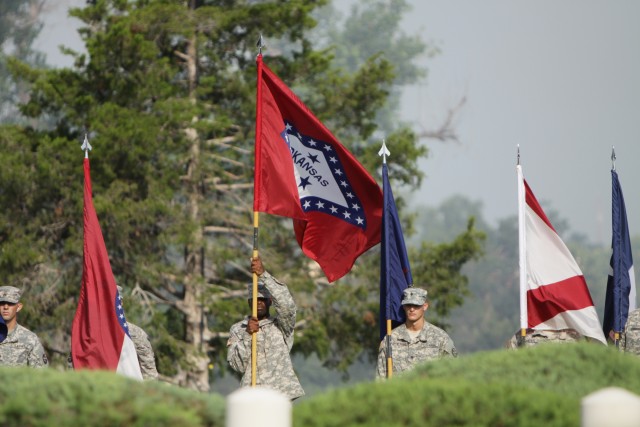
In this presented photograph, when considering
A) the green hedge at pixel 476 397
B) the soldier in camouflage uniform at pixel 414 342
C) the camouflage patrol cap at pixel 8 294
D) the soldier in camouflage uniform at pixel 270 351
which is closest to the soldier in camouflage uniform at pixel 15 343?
the camouflage patrol cap at pixel 8 294

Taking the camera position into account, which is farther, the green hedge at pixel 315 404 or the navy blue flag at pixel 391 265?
the navy blue flag at pixel 391 265

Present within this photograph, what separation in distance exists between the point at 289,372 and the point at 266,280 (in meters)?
0.89

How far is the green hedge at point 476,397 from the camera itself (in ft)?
25.7

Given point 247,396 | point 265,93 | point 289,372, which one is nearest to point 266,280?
point 289,372

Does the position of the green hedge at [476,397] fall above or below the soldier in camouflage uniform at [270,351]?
below

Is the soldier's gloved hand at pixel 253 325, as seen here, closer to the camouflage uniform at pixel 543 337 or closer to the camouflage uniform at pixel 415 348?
the camouflage uniform at pixel 415 348

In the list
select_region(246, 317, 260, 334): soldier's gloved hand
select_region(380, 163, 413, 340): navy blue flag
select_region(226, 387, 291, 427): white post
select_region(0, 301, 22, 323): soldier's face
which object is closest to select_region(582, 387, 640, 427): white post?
select_region(226, 387, 291, 427): white post

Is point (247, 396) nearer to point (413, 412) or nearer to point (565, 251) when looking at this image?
point (413, 412)

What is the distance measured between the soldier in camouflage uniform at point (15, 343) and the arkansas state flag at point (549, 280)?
4.41 meters

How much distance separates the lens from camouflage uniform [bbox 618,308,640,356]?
47.6 ft

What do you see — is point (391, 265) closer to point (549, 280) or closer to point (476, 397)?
point (549, 280)

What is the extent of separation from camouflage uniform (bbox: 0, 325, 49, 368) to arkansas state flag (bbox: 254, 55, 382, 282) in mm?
2506

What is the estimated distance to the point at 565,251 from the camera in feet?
46.4

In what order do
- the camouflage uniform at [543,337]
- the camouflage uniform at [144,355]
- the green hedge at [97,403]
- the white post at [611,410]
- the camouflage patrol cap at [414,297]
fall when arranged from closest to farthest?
the white post at [611,410] → the green hedge at [97,403] → the camouflage patrol cap at [414,297] → the camouflage uniform at [144,355] → the camouflage uniform at [543,337]
